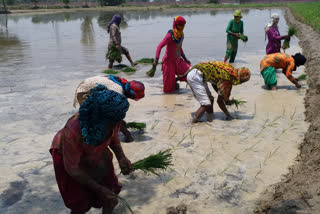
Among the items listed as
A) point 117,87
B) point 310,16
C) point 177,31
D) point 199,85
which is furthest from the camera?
point 310,16

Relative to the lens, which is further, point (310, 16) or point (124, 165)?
point (310, 16)

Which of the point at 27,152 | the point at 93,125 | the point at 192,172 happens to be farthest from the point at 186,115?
the point at 93,125

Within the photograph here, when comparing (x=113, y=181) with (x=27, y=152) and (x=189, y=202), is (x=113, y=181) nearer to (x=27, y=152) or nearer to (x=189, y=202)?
(x=189, y=202)

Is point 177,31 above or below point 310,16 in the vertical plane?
below

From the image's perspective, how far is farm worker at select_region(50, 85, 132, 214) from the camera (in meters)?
2.20

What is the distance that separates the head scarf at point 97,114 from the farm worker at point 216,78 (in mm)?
3138

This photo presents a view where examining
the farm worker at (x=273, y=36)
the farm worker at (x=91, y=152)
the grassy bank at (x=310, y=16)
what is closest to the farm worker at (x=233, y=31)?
the farm worker at (x=273, y=36)

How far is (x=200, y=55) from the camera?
12227mm

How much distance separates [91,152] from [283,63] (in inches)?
222

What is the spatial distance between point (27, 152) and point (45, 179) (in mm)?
900

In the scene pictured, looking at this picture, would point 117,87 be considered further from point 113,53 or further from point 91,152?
point 113,53

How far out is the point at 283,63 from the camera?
23.5 ft

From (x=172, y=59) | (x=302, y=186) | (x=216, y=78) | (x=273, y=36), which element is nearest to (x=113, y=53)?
(x=172, y=59)

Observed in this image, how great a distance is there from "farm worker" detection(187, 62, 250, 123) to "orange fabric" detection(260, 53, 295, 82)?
7.17ft
